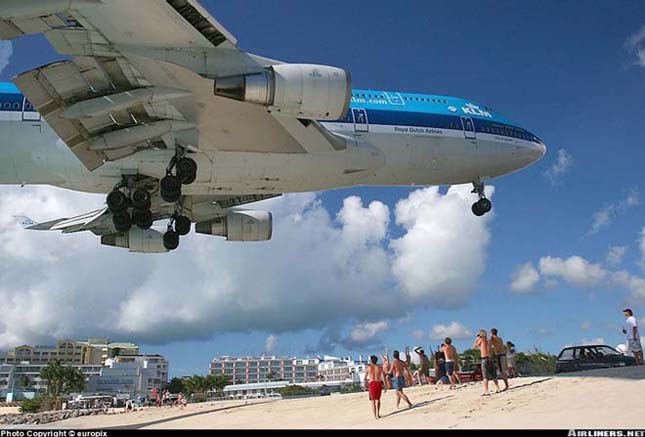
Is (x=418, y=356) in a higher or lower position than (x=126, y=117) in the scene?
lower

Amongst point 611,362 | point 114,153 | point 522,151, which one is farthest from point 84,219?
point 611,362

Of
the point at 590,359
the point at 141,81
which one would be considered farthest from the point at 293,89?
the point at 590,359

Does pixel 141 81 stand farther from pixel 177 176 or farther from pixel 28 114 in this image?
pixel 28 114

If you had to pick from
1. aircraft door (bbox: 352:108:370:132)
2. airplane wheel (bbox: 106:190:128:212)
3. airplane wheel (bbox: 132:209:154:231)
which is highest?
aircraft door (bbox: 352:108:370:132)

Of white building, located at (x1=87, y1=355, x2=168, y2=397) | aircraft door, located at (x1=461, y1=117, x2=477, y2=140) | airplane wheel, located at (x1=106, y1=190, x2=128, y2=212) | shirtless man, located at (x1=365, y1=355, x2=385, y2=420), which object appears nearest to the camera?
shirtless man, located at (x1=365, y1=355, x2=385, y2=420)

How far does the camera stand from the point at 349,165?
1731cm

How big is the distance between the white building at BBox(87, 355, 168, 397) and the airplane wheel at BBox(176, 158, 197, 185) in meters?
104

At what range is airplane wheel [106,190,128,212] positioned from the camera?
1706 cm

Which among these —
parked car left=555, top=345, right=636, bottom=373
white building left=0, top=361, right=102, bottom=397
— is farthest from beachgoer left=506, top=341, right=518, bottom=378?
white building left=0, top=361, right=102, bottom=397

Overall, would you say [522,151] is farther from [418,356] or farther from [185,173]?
[185,173]

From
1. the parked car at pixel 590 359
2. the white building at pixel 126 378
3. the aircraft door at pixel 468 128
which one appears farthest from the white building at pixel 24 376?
the parked car at pixel 590 359

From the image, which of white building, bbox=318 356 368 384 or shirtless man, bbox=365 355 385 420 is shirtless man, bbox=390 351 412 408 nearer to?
shirtless man, bbox=365 355 385 420

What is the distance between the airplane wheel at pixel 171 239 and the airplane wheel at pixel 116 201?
3308 mm

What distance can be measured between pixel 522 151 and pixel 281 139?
10544 millimetres
